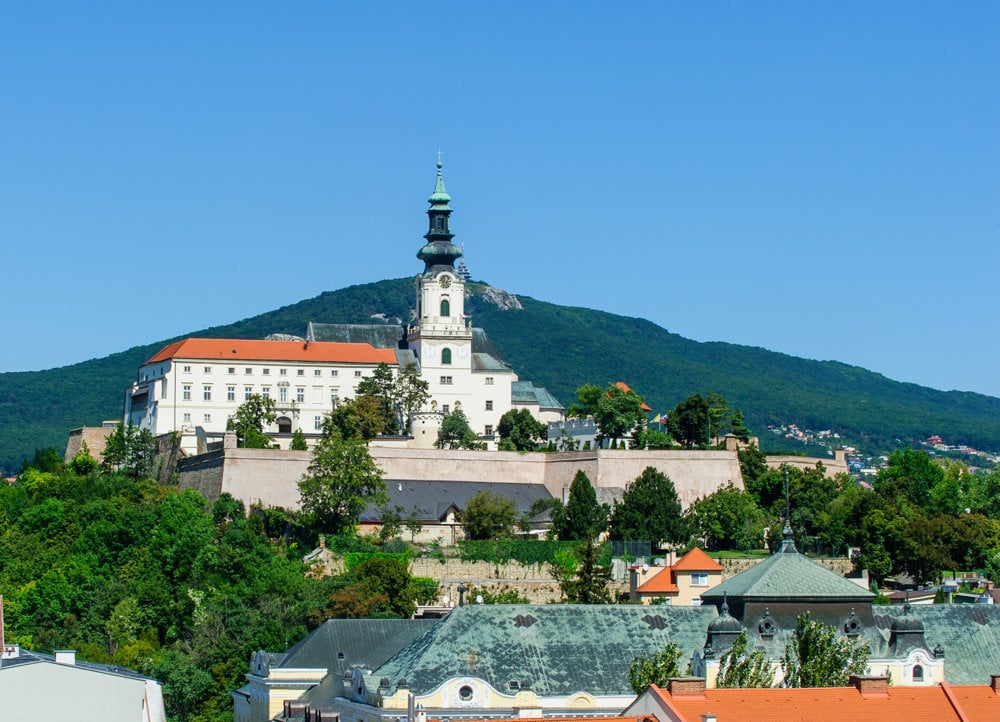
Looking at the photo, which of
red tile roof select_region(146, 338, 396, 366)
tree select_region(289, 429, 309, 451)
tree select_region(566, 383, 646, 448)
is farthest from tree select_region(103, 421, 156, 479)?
tree select_region(566, 383, 646, 448)


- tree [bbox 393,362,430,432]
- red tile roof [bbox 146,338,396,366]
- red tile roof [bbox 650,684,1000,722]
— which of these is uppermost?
red tile roof [bbox 146,338,396,366]

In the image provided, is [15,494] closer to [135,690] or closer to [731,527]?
[731,527]

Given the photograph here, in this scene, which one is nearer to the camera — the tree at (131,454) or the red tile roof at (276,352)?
the tree at (131,454)

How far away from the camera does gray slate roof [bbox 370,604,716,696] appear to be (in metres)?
52.1

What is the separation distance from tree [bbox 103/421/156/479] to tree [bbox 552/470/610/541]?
23.5 metres

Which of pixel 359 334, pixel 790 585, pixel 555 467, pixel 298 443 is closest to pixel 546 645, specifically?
pixel 790 585

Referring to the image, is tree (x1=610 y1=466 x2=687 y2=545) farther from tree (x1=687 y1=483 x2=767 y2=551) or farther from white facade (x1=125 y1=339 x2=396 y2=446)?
white facade (x1=125 y1=339 x2=396 y2=446)

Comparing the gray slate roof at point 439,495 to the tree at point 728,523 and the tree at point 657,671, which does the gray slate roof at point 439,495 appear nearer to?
the tree at point 728,523

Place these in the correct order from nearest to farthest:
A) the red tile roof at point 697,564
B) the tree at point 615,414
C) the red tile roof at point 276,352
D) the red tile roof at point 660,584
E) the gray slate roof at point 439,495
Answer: the red tile roof at point 660,584, the red tile roof at point 697,564, the gray slate roof at point 439,495, the tree at point 615,414, the red tile roof at point 276,352

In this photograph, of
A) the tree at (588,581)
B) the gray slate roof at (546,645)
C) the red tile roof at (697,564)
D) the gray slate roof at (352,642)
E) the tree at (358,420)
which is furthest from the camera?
the tree at (358,420)

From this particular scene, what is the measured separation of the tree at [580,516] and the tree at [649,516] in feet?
2.83

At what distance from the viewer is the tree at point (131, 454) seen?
101m

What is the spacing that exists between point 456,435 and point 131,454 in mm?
17263

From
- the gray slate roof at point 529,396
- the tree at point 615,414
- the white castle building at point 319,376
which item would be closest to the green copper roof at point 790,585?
the white castle building at point 319,376
